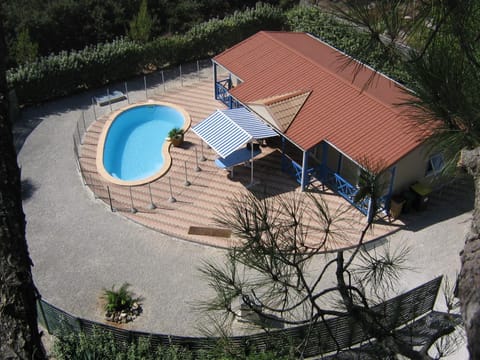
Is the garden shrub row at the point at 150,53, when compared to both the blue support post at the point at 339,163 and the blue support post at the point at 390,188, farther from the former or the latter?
the blue support post at the point at 390,188

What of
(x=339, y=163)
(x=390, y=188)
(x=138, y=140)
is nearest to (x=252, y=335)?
(x=390, y=188)

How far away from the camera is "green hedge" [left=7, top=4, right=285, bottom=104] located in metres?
26.4

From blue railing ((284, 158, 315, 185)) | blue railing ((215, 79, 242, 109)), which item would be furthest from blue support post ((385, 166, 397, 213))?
blue railing ((215, 79, 242, 109))

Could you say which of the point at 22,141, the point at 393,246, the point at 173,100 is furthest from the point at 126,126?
the point at 393,246

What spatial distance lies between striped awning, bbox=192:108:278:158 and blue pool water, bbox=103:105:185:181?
2.68 m

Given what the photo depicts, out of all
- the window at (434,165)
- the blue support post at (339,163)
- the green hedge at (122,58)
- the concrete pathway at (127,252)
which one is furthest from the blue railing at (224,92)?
the window at (434,165)

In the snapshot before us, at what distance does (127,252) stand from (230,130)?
18.8 ft

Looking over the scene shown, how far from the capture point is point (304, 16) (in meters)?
30.6

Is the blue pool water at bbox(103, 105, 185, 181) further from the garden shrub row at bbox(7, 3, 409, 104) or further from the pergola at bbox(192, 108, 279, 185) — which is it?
the garden shrub row at bbox(7, 3, 409, 104)

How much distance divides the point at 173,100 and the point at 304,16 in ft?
27.8

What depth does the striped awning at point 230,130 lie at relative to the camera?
20.9m

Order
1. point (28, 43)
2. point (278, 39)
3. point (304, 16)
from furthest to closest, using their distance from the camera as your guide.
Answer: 1. point (304, 16)
2. point (28, 43)
3. point (278, 39)

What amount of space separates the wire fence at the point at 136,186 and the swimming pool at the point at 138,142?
422 millimetres

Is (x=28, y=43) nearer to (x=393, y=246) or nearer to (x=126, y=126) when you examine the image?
(x=126, y=126)
